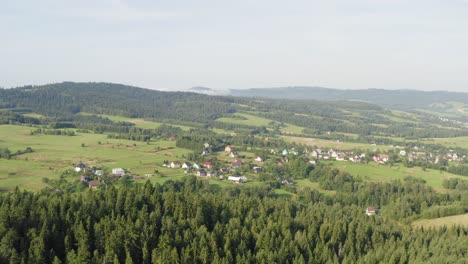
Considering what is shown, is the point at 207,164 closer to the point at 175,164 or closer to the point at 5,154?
the point at 175,164

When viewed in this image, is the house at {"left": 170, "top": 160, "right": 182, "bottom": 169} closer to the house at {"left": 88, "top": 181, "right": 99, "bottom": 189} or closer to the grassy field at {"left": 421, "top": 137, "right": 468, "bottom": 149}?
the house at {"left": 88, "top": 181, "right": 99, "bottom": 189}

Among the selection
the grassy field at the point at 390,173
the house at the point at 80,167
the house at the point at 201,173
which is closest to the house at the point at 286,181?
the house at the point at 201,173

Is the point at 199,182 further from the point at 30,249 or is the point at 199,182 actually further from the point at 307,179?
the point at 30,249

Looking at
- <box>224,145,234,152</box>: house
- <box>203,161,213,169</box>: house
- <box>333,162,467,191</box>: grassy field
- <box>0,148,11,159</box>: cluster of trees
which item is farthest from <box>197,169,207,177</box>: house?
<box>0,148,11,159</box>: cluster of trees

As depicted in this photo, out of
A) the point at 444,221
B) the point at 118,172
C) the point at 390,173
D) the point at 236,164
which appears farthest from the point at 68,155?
the point at 444,221

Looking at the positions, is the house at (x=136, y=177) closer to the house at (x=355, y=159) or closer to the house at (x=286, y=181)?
the house at (x=286, y=181)

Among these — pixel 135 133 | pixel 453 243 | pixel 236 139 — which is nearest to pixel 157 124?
pixel 135 133
